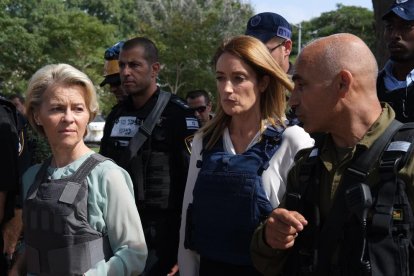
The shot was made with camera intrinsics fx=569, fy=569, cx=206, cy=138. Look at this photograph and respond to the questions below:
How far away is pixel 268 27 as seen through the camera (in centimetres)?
394

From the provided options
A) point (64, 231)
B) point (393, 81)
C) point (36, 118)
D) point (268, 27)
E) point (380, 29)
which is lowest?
point (64, 231)

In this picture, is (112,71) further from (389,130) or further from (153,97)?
(389,130)

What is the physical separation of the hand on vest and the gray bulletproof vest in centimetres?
82

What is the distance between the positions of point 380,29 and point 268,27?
125 inches

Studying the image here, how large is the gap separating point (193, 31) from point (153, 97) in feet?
91.1

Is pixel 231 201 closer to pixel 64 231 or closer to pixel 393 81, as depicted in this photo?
pixel 64 231

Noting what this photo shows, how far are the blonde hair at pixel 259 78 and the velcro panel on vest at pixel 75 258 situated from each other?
2.72ft

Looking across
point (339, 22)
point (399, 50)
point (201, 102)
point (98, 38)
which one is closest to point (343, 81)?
point (399, 50)

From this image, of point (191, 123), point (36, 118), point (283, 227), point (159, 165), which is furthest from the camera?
point (191, 123)

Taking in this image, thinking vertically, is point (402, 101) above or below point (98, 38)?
below

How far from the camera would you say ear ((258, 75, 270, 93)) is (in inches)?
118

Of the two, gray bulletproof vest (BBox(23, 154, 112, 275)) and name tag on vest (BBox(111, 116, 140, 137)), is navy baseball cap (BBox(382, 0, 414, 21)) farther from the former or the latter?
gray bulletproof vest (BBox(23, 154, 112, 275))

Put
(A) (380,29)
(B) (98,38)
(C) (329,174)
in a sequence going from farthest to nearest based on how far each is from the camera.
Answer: (B) (98,38)
(A) (380,29)
(C) (329,174)

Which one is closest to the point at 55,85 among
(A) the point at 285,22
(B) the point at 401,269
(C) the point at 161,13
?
(B) the point at 401,269
